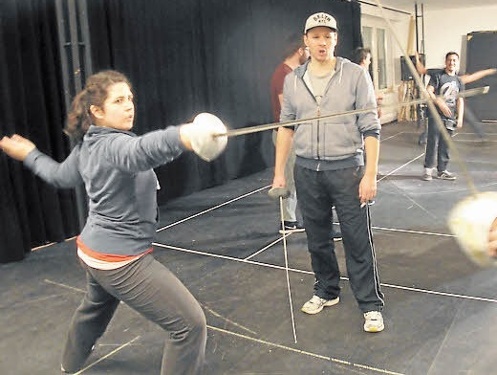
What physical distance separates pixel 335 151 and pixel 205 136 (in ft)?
3.87

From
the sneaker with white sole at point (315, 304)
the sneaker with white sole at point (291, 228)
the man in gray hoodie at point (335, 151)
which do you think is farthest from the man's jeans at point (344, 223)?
the sneaker with white sole at point (291, 228)

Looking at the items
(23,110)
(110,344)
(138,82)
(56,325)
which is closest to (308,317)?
(110,344)

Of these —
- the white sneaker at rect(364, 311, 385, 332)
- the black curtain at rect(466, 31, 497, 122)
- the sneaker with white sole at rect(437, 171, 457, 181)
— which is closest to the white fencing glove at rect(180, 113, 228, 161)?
the white sneaker at rect(364, 311, 385, 332)

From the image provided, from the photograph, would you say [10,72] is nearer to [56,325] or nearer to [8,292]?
[8,292]

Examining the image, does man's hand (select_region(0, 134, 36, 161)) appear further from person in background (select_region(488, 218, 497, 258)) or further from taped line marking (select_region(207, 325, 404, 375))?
person in background (select_region(488, 218, 497, 258))

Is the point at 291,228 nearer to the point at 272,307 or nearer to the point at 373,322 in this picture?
the point at 272,307

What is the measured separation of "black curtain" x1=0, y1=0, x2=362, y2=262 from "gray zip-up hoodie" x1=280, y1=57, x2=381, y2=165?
225 centimetres

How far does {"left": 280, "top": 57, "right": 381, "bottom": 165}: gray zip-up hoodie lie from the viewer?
2.40 metres

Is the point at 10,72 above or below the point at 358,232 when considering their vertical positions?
above

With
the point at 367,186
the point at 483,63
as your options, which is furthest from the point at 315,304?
the point at 483,63

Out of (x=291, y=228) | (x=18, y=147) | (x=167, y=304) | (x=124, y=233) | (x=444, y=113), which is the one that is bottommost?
(x=291, y=228)

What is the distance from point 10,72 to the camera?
12.7 feet

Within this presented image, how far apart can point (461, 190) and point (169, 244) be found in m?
2.87

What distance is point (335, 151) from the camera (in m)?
2.46
